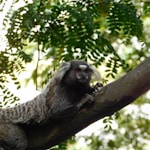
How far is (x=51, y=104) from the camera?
3600mm

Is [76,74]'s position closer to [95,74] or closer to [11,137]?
[95,74]

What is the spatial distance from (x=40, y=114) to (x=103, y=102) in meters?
0.68

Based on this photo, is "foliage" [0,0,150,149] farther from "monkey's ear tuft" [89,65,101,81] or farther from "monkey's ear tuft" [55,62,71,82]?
"monkey's ear tuft" [89,65,101,81]

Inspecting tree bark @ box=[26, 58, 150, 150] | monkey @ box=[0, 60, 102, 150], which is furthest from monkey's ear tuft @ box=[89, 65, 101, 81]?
tree bark @ box=[26, 58, 150, 150]

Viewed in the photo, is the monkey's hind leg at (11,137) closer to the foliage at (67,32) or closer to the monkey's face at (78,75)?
the foliage at (67,32)

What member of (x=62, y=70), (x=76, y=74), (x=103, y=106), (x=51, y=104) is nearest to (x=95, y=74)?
(x=76, y=74)

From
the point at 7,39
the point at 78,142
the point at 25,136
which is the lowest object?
the point at 78,142

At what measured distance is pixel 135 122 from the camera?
750 centimetres

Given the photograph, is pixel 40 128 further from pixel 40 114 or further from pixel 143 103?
pixel 143 103

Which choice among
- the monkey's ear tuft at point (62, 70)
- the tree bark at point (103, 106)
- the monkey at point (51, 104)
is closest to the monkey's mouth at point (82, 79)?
the monkey at point (51, 104)

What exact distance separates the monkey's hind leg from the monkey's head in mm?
542

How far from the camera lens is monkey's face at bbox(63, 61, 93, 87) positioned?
12.2ft

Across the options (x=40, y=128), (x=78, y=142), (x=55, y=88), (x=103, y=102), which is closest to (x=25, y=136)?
(x=40, y=128)

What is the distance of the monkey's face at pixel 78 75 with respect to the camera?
3.71 m
